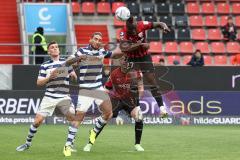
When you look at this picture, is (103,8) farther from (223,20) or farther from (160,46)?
A: (223,20)

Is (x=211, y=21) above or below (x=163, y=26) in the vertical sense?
below

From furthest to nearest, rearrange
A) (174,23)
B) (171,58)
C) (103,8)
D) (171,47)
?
(174,23), (103,8), (171,47), (171,58)

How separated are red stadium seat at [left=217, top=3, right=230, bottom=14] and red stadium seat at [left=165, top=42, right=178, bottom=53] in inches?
148

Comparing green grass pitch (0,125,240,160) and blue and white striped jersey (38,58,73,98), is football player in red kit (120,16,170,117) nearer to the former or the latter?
green grass pitch (0,125,240,160)

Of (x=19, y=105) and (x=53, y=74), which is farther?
(x=19, y=105)

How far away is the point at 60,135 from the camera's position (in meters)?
20.8

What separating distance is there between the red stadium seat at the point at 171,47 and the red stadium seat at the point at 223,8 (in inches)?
148

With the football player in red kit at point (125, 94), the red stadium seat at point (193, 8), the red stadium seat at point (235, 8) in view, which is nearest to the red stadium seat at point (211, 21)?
the red stadium seat at point (193, 8)

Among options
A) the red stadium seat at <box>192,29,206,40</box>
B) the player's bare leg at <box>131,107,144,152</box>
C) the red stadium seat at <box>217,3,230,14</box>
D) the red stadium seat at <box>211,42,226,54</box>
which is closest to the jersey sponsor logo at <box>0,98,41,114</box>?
the red stadium seat at <box>211,42,226,54</box>

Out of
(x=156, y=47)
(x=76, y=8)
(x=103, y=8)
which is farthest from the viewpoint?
(x=103, y=8)

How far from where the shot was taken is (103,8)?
114 feet

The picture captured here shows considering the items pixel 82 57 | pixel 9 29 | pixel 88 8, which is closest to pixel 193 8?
pixel 88 8

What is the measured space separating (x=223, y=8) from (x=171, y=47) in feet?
14.1

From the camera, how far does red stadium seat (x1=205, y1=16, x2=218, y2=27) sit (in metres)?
35.6
